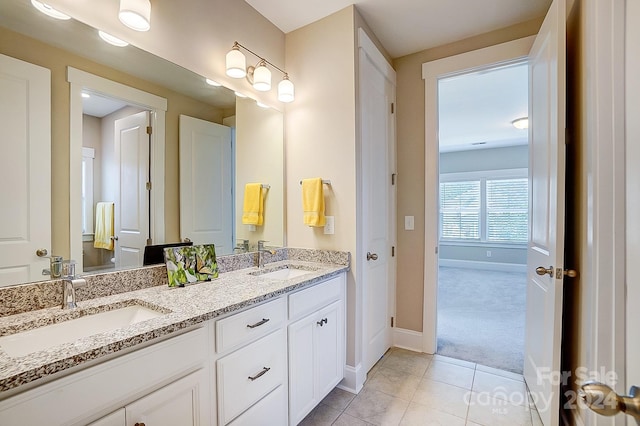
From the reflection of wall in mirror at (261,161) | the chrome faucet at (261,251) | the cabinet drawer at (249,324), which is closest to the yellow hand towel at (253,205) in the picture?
the reflection of wall in mirror at (261,161)

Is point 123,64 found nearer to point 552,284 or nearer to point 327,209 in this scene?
point 327,209

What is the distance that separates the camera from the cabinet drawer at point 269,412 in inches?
49.9

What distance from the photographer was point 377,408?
6.02 ft

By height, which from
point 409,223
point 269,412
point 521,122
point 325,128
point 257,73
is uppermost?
point 521,122

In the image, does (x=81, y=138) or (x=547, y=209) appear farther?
(x=547, y=209)

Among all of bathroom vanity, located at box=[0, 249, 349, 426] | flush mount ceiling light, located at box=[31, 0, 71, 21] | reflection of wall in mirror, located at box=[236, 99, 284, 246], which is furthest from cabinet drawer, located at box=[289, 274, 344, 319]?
flush mount ceiling light, located at box=[31, 0, 71, 21]

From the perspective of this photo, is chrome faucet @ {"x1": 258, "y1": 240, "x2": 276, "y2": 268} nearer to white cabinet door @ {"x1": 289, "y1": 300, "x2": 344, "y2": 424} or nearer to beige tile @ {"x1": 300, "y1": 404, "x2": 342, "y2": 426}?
white cabinet door @ {"x1": 289, "y1": 300, "x2": 344, "y2": 424}

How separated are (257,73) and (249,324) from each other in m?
1.57

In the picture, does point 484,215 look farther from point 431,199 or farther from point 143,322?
point 143,322

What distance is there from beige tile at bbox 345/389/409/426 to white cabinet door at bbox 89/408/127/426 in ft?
4.37

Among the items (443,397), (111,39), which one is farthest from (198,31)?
(443,397)

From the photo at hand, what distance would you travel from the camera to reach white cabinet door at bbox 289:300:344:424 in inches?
61.2

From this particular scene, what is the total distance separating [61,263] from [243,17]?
1.79m

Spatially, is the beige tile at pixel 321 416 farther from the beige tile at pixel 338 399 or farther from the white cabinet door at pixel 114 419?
the white cabinet door at pixel 114 419
